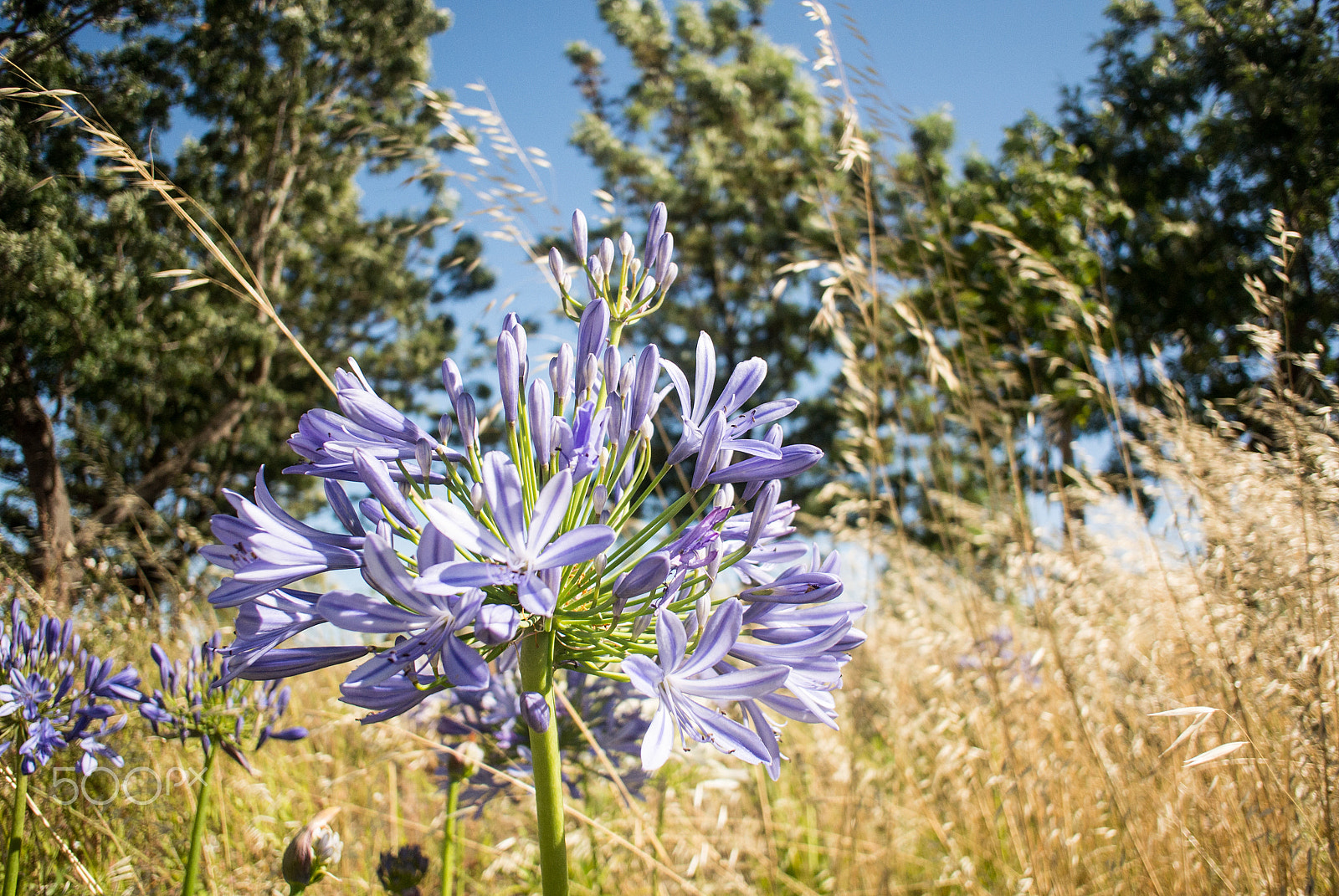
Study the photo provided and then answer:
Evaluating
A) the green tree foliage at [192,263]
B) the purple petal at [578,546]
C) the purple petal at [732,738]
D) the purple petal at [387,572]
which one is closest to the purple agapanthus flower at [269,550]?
the purple petal at [387,572]

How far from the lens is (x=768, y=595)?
3.61 feet

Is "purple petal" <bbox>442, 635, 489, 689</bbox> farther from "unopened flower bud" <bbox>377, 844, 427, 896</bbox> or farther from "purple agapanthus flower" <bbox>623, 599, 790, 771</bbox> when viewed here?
"unopened flower bud" <bbox>377, 844, 427, 896</bbox>

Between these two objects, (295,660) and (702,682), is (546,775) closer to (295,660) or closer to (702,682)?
A: (702,682)

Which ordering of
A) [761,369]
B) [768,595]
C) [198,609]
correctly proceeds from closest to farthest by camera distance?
[768,595]
[761,369]
[198,609]

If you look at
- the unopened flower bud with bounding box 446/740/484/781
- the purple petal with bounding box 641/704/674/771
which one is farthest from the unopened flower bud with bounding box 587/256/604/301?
the unopened flower bud with bounding box 446/740/484/781

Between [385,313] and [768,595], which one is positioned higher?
[385,313]

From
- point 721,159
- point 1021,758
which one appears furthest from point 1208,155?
point 1021,758

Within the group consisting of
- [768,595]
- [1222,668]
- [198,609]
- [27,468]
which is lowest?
[1222,668]

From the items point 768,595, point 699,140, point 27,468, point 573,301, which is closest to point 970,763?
point 768,595

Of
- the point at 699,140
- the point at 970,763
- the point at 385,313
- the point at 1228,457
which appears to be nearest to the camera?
the point at 970,763

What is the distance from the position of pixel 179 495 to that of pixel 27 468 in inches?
283

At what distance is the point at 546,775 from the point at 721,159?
21.5 metres

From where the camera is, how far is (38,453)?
6484 millimetres

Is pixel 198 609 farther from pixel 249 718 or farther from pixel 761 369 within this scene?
pixel 761 369
